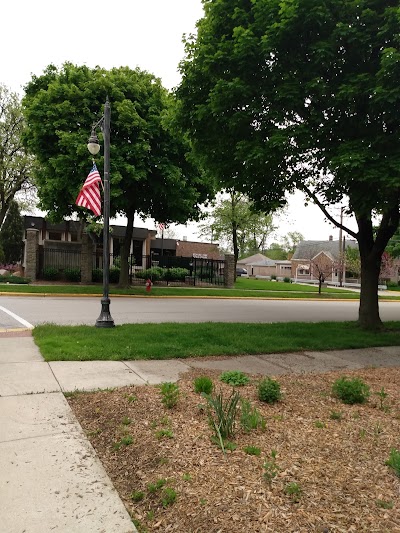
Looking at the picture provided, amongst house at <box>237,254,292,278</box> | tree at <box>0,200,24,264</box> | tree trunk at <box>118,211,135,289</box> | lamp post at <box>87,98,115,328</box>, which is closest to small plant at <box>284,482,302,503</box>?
lamp post at <box>87,98,115,328</box>

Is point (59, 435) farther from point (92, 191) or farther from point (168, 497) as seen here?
point (92, 191)

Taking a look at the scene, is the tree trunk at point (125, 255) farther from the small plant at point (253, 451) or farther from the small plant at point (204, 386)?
the small plant at point (253, 451)

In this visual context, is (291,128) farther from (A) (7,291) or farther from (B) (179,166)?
(A) (7,291)

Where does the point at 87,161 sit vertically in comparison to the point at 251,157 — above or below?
above

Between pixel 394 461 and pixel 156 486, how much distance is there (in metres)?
1.76

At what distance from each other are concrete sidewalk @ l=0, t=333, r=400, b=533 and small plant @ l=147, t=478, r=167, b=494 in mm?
221

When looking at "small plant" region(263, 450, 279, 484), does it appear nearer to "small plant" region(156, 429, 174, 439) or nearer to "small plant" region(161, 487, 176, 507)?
"small plant" region(161, 487, 176, 507)

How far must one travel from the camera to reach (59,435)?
143 inches

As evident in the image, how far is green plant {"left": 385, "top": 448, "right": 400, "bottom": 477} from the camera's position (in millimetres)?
2907

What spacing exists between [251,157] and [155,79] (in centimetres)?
1448

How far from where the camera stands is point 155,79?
20.4 metres

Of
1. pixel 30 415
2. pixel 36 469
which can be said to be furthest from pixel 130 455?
pixel 30 415

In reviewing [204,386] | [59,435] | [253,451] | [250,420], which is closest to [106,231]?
[204,386]

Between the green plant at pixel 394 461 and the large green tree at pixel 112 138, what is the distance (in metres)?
15.3
